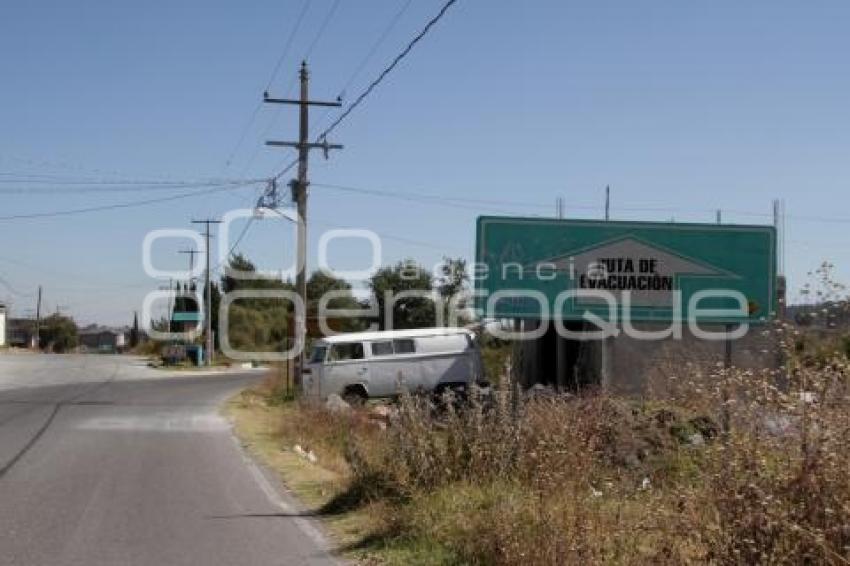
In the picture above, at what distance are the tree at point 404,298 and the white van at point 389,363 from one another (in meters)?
29.2

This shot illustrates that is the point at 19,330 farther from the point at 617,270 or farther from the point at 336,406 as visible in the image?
the point at 617,270

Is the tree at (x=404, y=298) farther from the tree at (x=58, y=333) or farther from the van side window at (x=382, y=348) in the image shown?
the tree at (x=58, y=333)

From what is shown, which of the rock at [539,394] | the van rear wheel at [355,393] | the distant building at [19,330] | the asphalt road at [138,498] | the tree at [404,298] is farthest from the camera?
the distant building at [19,330]

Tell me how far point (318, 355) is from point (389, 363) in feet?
6.91

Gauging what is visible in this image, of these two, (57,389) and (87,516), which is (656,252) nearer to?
(87,516)

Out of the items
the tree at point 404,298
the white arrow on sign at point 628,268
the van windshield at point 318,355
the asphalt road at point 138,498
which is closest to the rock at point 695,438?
the asphalt road at point 138,498

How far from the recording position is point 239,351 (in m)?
78.4

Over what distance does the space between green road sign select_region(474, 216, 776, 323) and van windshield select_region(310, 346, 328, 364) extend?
617cm

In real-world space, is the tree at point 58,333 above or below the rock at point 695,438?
below

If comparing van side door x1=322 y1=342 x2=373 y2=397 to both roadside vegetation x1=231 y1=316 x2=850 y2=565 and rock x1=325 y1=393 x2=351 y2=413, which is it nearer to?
rock x1=325 y1=393 x2=351 y2=413

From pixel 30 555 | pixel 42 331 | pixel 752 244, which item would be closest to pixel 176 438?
pixel 30 555

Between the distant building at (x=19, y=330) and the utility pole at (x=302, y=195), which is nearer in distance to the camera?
the utility pole at (x=302, y=195)

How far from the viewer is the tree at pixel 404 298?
6425cm

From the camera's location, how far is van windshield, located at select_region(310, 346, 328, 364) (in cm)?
3030
